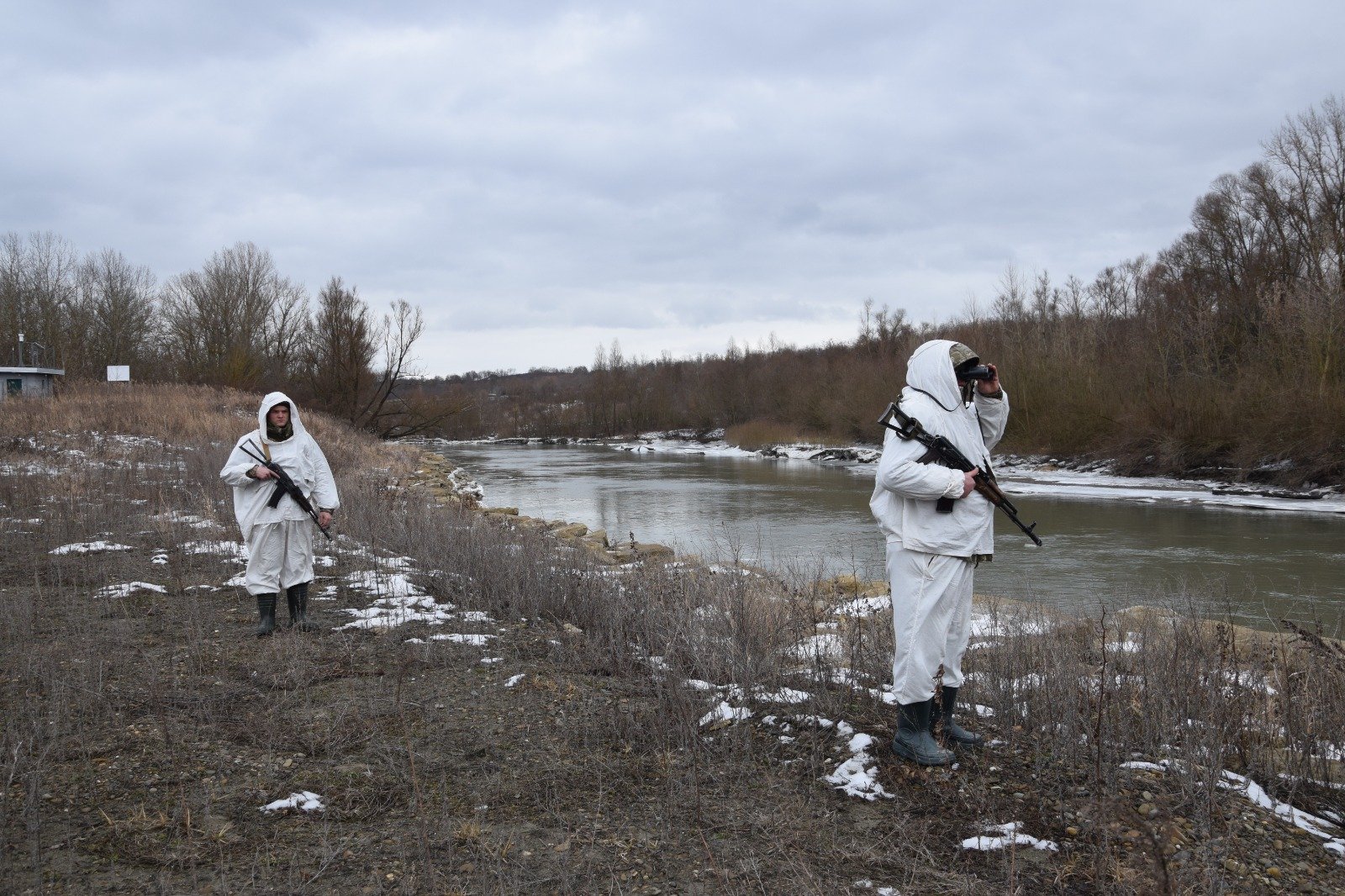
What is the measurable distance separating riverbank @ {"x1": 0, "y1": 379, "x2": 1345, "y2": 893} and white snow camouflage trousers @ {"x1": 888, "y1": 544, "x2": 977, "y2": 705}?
1.49ft

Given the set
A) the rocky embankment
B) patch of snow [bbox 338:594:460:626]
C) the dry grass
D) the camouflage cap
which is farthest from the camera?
the dry grass

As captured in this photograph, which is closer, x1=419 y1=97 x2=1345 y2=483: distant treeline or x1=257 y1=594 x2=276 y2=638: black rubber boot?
x1=257 y1=594 x2=276 y2=638: black rubber boot

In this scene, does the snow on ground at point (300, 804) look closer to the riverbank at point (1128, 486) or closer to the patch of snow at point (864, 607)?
the patch of snow at point (864, 607)

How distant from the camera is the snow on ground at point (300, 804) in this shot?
3.69 m

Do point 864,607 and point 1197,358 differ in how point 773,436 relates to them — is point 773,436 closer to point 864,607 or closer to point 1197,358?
point 1197,358

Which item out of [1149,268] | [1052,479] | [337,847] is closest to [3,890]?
[337,847]

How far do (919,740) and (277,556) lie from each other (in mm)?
4749

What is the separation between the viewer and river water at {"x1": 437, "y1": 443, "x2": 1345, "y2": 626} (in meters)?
11.1

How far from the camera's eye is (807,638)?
→ 246 inches

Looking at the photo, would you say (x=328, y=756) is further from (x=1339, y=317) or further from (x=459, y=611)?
(x=1339, y=317)

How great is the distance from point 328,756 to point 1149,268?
198ft

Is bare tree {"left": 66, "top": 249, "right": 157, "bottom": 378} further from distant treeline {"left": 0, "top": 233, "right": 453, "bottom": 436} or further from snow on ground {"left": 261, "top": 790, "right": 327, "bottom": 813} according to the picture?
snow on ground {"left": 261, "top": 790, "right": 327, "bottom": 813}

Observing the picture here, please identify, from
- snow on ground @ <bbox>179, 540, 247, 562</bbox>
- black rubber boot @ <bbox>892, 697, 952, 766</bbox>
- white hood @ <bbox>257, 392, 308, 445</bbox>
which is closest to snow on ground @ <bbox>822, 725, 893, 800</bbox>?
black rubber boot @ <bbox>892, 697, 952, 766</bbox>

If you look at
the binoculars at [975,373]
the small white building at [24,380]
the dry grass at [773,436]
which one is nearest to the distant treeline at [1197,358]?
the dry grass at [773,436]
